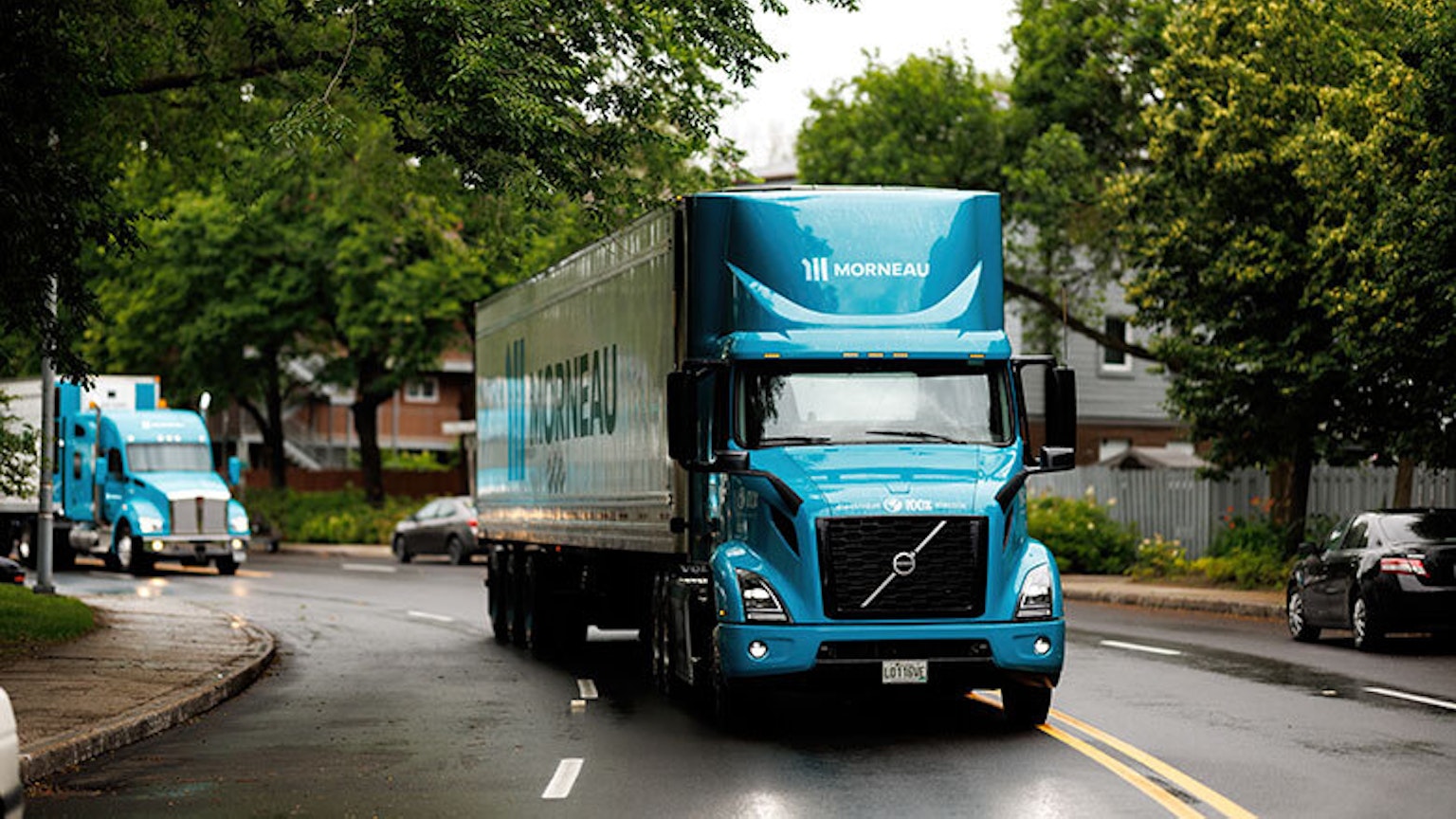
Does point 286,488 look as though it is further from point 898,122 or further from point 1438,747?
point 1438,747

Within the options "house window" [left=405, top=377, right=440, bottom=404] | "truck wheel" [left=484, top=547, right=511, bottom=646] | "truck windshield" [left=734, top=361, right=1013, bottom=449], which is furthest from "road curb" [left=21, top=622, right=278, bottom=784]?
"house window" [left=405, top=377, right=440, bottom=404]

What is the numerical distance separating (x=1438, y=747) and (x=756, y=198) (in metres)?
5.94

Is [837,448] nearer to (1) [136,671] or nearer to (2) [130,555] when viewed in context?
(1) [136,671]

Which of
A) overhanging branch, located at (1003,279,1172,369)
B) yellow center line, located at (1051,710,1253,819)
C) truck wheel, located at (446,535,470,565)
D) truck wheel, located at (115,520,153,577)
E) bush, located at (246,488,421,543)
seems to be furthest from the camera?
bush, located at (246,488,421,543)

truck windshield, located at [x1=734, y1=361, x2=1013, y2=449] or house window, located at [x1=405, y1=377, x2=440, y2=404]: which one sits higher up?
house window, located at [x1=405, y1=377, x2=440, y2=404]

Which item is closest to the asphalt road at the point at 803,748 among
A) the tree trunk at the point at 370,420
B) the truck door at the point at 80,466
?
the truck door at the point at 80,466

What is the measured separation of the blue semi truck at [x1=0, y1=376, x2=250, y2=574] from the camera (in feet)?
135

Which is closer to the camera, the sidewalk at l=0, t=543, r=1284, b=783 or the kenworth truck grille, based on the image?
the kenworth truck grille

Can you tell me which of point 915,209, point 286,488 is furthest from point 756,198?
point 286,488

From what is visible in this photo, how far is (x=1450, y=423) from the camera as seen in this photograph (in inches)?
A: 1064

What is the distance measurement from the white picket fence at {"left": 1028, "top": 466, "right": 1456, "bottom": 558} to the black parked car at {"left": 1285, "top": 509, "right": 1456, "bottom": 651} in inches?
389

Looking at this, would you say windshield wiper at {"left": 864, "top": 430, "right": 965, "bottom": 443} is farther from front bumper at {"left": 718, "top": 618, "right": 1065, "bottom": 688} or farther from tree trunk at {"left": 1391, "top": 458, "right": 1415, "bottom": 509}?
tree trunk at {"left": 1391, "top": 458, "right": 1415, "bottom": 509}

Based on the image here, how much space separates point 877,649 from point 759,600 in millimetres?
834

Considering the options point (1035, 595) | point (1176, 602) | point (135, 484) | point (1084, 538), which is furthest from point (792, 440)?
point (135, 484)
